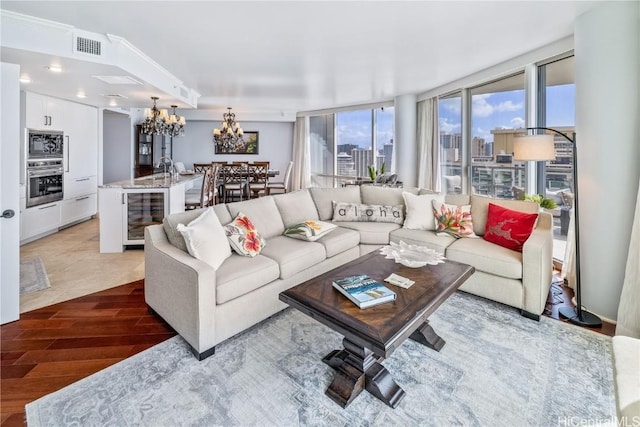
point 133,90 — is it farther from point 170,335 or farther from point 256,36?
point 170,335

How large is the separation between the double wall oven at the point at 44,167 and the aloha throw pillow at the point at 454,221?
5.57 meters

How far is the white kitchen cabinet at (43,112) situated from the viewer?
185 inches

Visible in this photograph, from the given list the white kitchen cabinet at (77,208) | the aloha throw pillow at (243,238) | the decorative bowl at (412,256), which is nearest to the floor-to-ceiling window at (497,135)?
the decorative bowl at (412,256)

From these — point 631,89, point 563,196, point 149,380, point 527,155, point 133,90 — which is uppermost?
point 133,90

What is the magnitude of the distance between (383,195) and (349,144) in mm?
4762

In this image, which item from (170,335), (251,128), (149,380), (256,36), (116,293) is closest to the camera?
(149,380)

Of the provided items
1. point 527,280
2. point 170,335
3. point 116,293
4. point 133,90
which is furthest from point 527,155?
point 133,90

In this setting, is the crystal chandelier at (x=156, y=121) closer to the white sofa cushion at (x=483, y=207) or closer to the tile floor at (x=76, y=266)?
the tile floor at (x=76, y=266)

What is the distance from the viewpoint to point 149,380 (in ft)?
6.16

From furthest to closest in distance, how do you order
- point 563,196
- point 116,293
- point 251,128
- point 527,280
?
point 251,128
point 563,196
point 116,293
point 527,280

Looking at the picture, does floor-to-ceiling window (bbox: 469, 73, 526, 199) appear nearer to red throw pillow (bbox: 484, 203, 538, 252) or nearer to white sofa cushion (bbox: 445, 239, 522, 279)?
red throw pillow (bbox: 484, 203, 538, 252)

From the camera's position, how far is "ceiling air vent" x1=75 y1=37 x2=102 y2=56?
323 centimetres

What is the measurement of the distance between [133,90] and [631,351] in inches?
224

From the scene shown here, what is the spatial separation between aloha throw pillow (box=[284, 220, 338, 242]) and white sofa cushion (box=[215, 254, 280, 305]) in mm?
610
